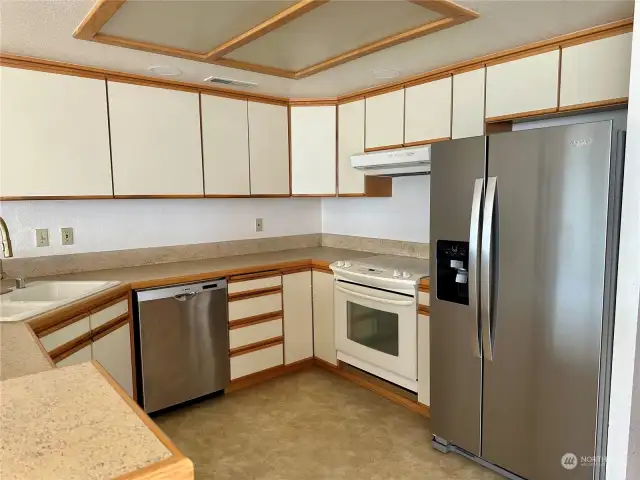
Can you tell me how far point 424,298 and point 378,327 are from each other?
0.46 m

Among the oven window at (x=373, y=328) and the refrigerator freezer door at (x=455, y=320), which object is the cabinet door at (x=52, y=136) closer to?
the oven window at (x=373, y=328)

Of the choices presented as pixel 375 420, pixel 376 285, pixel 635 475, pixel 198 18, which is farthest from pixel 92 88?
pixel 635 475

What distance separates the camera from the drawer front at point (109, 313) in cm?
226

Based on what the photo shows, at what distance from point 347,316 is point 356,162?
109 cm

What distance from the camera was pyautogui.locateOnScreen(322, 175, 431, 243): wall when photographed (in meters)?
3.30

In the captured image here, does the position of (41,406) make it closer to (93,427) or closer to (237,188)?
(93,427)

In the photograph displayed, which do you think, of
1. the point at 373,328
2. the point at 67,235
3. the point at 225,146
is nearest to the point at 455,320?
the point at 373,328

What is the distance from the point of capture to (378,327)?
2895 mm

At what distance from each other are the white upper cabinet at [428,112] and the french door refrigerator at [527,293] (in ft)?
Result: 2.01

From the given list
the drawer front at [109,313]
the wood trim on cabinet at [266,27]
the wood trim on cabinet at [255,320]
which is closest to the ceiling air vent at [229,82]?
the wood trim on cabinet at [266,27]

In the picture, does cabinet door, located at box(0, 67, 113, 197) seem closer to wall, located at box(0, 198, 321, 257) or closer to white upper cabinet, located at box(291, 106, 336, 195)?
wall, located at box(0, 198, 321, 257)

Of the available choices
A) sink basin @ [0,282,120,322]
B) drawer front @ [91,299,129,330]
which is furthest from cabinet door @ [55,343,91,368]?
sink basin @ [0,282,120,322]

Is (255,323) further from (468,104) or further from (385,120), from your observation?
(468,104)

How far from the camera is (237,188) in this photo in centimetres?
334
